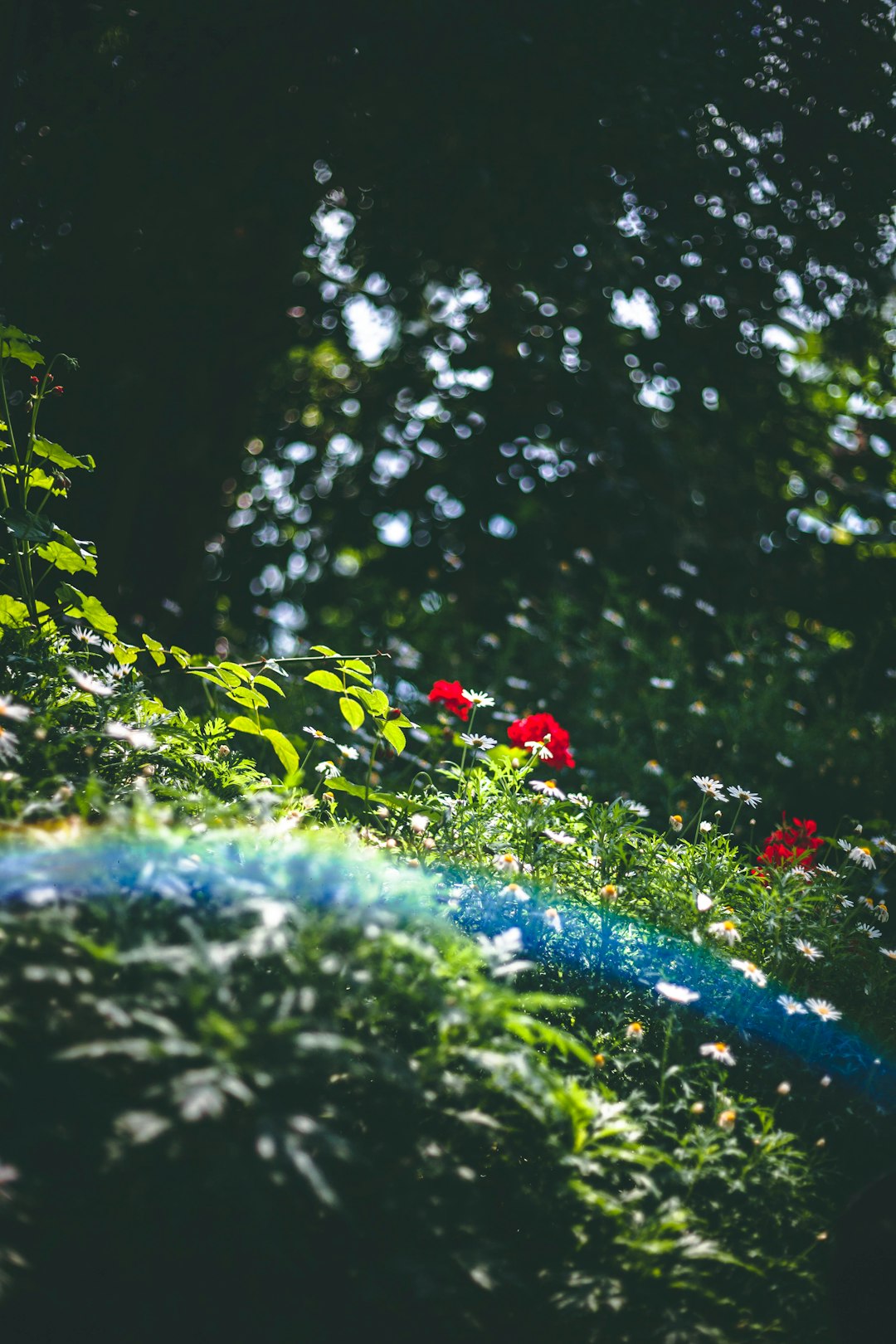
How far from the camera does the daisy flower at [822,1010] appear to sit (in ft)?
5.73

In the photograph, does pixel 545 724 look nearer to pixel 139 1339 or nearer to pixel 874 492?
pixel 139 1339

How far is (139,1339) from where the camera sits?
3.97ft

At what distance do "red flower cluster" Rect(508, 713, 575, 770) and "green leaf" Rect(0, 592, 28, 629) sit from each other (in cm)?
139

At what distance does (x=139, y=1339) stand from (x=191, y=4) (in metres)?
4.02

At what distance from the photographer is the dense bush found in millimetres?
1111

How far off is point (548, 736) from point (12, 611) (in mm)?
1436

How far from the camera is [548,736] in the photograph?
2355 mm

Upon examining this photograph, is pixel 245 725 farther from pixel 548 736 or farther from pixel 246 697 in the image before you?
pixel 548 736

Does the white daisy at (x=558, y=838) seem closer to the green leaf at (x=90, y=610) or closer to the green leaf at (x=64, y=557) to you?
the green leaf at (x=90, y=610)

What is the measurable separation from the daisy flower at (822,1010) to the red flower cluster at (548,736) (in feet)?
2.86

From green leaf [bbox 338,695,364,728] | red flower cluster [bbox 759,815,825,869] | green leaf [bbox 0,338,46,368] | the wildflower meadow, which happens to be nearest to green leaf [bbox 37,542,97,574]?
the wildflower meadow

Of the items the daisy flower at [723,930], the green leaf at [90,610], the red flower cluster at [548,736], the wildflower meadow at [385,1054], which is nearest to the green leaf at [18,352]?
the wildflower meadow at [385,1054]

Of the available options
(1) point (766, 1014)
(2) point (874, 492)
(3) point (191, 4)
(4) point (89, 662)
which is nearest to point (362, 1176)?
(1) point (766, 1014)

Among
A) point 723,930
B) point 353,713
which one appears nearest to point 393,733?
point 353,713
